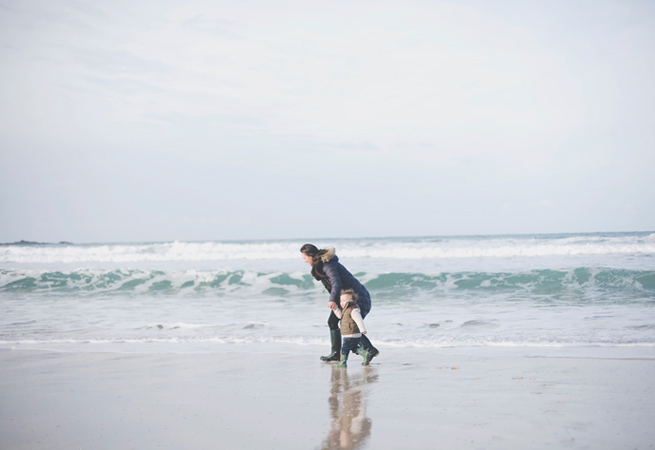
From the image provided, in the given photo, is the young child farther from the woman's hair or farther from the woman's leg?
the woman's hair

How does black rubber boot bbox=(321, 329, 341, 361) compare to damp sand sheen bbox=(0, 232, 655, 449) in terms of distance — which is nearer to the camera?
damp sand sheen bbox=(0, 232, 655, 449)

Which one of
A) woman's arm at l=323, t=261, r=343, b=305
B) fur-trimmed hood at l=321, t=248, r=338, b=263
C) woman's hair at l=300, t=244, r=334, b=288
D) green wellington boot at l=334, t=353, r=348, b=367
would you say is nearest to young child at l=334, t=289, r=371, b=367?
green wellington boot at l=334, t=353, r=348, b=367

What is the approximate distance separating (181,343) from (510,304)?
23.6 feet

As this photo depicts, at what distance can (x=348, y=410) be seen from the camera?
14.3ft

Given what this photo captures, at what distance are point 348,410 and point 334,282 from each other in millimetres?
1959

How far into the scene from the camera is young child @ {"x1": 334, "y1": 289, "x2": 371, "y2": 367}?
622 centimetres

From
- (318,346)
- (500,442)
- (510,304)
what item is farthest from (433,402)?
(510,304)

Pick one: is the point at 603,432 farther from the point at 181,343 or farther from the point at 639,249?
the point at 639,249

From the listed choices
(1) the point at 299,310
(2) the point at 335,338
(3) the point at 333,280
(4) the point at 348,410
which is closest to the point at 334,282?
(3) the point at 333,280

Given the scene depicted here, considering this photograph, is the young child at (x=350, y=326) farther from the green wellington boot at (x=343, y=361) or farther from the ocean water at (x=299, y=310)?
the ocean water at (x=299, y=310)

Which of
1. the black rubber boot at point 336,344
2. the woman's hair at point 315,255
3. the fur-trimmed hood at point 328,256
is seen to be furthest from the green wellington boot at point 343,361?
the fur-trimmed hood at point 328,256

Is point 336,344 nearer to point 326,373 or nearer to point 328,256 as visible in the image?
point 326,373

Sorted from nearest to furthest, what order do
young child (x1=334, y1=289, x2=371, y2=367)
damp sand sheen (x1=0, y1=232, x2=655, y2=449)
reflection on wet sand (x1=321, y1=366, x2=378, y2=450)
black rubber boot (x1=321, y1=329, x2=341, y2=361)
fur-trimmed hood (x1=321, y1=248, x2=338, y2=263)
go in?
reflection on wet sand (x1=321, y1=366, x2=378, y2=450) → damp sand sheen (x1=0, y1=232, x2=655, y2=449) → fur-trimmed hood (x1=321, y1=248, x2=338, y2=263) → young child (x1=334, y1=289, x2=371, y2=367) → black rubber boot (x1=321, y1=329, x2=341, y2=361)

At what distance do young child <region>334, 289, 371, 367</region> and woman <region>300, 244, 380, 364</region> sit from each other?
7 centimetres
